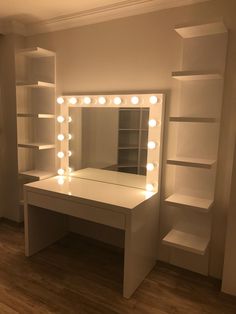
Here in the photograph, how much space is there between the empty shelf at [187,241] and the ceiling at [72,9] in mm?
1800

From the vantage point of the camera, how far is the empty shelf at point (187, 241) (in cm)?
197

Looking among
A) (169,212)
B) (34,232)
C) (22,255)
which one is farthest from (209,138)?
(22,255)

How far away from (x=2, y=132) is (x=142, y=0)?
2011mm

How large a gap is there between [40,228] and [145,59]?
1807 millimetres

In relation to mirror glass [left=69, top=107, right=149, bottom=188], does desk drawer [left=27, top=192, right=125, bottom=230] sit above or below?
below

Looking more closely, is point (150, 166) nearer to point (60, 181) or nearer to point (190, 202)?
point (190, 202)

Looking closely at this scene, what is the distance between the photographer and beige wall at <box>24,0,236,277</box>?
6.32 feet

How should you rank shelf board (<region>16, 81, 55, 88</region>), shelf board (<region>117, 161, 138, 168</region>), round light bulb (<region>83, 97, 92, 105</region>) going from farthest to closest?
shelf board (<region>16, 81, 55, 88</region>)
round light bulb (<region>83, 97, 92, 105</region>)
shelf board (<region>117, 161, 138, 168</region>)

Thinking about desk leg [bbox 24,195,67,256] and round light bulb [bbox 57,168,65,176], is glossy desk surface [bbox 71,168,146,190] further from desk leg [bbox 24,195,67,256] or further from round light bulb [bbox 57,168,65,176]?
desk leg [bbox 24,195,67,256]

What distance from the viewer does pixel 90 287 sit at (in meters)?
2.03

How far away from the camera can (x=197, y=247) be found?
6.50 feet

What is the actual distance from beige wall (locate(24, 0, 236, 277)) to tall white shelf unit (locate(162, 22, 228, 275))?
0.06 metres

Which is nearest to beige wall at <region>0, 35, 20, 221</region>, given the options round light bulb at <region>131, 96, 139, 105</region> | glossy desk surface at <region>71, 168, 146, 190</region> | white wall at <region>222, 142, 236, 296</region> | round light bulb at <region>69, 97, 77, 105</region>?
round light bulb at <region>69, 97, 77, 105</region>

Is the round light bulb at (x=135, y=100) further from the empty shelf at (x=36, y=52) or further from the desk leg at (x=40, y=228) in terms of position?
the desk leg at (x=40, y=228)
